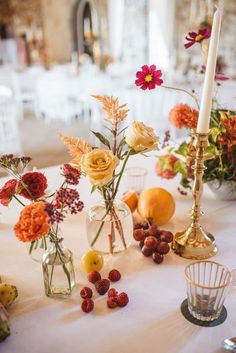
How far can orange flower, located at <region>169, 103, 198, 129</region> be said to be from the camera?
1.06 metres

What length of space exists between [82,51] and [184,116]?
6.37 meters

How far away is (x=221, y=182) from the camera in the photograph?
117cm

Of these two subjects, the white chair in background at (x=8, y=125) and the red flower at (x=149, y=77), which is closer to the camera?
the red flower at (x=149, y=77)

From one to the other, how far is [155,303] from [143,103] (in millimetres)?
2748

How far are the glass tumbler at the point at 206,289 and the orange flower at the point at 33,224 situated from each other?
0.30 metres

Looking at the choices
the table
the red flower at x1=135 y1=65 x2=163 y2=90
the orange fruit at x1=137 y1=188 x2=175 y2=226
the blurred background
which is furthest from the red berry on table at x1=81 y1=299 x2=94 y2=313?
the blurred background

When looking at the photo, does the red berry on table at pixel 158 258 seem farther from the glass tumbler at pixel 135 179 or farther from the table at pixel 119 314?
the glass tumbler at pixel 135 179

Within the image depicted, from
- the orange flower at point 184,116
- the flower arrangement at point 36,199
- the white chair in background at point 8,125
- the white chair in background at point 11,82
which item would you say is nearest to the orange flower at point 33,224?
the flower arrangement at point 36,199

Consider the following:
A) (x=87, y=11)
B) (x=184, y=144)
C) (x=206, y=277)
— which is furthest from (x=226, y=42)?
(x=206, y=277)

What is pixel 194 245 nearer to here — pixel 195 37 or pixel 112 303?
pixel 112 303

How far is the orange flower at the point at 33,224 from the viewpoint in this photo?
64 cm

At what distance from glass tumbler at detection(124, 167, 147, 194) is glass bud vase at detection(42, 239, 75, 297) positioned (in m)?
0.48

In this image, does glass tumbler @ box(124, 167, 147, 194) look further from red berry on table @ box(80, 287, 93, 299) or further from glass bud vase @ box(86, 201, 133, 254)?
red berry on table @ box(80, 287, 93, 299)

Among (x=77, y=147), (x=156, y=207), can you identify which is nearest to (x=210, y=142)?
(x=156, y=207)
